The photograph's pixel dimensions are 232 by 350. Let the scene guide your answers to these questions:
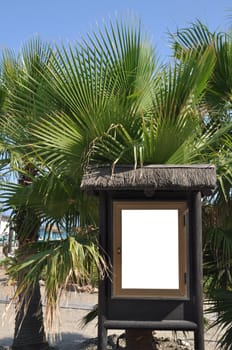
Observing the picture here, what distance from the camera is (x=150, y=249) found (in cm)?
374

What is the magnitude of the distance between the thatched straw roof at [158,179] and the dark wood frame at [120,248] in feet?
0.45

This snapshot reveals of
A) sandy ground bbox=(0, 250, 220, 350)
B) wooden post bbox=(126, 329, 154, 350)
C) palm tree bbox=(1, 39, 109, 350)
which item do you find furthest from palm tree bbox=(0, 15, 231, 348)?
sandy ground bbox=(0, 250, 220, 350)

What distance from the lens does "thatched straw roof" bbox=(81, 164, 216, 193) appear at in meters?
3.70

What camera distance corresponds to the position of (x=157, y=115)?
4.08 m

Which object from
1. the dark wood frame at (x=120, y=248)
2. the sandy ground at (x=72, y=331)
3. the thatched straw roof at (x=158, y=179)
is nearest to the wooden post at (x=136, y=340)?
the dark wood frame at (x=120, y=248)

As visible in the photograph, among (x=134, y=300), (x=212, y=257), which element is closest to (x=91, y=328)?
(x=212, y=257)

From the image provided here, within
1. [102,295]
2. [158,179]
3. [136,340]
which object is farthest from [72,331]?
[158,179]

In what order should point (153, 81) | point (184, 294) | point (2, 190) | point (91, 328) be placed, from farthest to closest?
point (91, 328)
point (2, 190)
point (153, 81)
point (184, 294)

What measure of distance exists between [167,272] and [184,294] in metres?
0.22

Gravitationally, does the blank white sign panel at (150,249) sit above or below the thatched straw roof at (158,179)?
below

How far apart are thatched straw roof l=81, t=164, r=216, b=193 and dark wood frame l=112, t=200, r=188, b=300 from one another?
0.14 m

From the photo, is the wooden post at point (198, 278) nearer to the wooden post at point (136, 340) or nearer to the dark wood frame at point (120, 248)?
the dark wood frame at point (120, 248)

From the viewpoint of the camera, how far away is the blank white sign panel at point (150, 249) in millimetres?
3709

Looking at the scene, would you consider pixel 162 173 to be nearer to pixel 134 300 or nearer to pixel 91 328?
pixel 134 300
